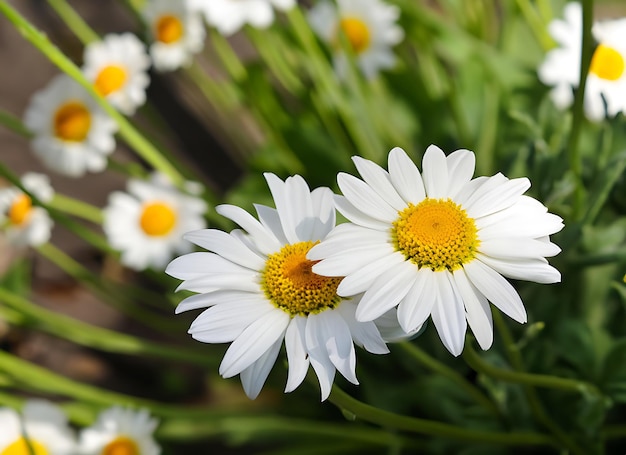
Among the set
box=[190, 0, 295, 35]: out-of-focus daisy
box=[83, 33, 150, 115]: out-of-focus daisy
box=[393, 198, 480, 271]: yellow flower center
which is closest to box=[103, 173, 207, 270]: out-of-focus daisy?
box=[83, 33, 150, 115]: out-of-focus daisy

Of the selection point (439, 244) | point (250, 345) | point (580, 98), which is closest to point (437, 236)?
point (439, 244)

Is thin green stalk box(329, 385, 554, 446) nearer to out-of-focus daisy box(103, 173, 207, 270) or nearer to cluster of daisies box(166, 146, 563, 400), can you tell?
cluster of daisies box(166, 146, 563, 400)

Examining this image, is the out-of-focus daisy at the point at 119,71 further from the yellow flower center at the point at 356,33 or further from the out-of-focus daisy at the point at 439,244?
the out-of-focus daisy at the point at 439,244

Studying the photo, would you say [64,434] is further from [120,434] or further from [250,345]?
[250,345]

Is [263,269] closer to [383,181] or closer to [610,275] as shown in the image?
[383,181]

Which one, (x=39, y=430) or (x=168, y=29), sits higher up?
(x=168, y=29)

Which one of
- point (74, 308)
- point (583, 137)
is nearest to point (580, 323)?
point (583, 137)

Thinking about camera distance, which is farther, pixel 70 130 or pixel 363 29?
pixel 363 29
